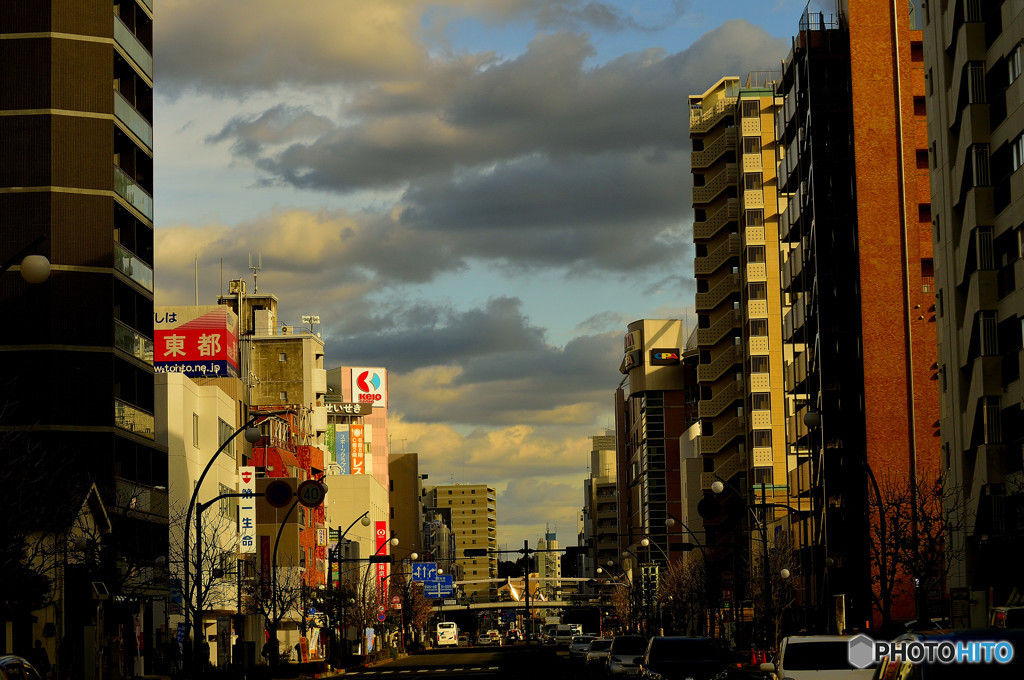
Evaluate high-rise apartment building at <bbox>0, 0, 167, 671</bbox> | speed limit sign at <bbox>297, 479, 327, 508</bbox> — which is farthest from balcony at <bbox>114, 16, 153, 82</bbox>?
speed limit sign at <bbox>297, 479, 327, 508</bbox>

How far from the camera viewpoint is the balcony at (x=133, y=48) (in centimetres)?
7062

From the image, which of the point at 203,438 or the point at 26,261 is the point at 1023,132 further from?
the point at 203,438

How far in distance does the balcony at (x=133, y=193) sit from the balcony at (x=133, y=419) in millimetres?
10114

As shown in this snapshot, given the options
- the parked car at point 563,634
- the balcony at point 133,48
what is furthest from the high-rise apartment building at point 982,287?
the parked car at point 563,634

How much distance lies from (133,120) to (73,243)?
823 centimetres

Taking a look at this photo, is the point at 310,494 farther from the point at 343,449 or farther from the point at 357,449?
the point at 357,449

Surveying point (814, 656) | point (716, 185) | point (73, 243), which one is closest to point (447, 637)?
point (716, 185)

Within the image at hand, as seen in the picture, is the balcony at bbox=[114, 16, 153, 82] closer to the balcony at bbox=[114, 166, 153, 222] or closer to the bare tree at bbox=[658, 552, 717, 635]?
the balcony at bbox=[114, 166, 153, 222]

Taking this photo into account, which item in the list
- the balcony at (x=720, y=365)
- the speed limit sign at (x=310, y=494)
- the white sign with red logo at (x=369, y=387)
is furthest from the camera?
the white sign with red logo at (x=369, y=387)

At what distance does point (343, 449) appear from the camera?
586 ft

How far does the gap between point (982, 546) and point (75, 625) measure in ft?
116

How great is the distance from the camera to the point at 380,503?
545ft

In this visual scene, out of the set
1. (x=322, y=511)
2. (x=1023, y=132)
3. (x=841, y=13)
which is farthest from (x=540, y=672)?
(x=322, y=511)

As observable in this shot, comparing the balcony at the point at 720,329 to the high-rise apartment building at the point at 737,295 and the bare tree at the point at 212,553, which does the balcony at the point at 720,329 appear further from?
the bare tree at the point at 212,553
